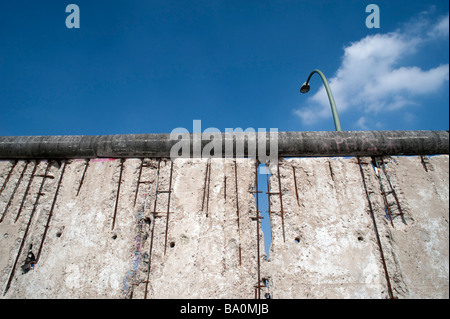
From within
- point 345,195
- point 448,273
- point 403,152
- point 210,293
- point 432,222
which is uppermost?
point 403,152

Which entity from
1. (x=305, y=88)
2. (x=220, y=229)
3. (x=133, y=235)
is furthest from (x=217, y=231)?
(x=305, y=88)

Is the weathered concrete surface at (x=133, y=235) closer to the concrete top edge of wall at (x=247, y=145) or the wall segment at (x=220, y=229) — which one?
the wall segment at (x=220, y=229)

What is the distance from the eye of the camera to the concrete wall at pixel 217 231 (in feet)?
10.6

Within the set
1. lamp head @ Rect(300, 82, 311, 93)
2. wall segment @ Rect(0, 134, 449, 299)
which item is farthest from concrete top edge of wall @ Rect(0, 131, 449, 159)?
lamp head @ Rect(300, 82, 311, 93)

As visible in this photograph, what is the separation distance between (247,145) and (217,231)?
1286mm

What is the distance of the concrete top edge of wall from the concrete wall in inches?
5.2

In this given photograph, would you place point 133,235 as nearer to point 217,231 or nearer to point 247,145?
point 217,231

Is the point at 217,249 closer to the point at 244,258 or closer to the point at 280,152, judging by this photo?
the point at 244,258

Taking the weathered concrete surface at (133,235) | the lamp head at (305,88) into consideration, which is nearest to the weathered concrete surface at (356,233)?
the weathered concrete surface at (133,235)

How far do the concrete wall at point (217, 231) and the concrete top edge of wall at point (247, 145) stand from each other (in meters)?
0.13

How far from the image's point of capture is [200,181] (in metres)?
3.78

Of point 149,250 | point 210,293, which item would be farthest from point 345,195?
point 149,250
